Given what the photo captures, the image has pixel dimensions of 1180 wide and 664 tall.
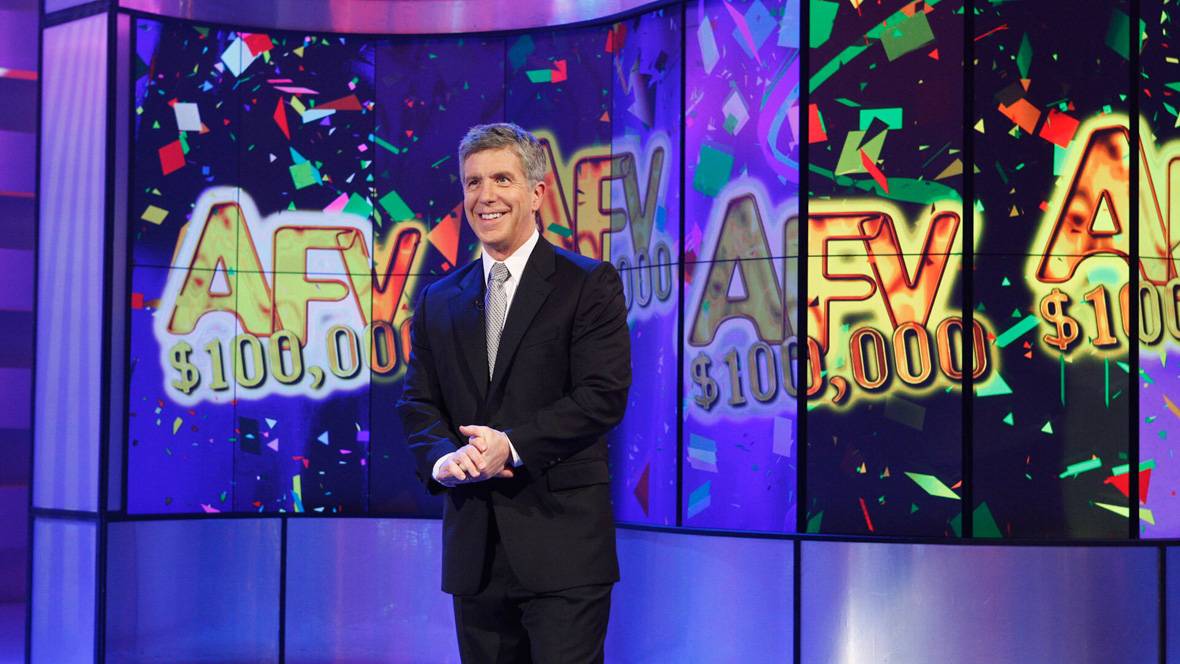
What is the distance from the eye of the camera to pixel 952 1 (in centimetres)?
516

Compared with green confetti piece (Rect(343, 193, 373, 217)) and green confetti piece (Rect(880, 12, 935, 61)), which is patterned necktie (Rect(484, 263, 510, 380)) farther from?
green confetti piece (Rect(343, 193, 373, 217))

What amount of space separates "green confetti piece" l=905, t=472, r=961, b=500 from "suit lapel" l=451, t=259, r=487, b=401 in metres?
3.16

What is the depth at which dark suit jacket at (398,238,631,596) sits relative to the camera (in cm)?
240

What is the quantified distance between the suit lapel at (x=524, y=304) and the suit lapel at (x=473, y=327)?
23 millimetres

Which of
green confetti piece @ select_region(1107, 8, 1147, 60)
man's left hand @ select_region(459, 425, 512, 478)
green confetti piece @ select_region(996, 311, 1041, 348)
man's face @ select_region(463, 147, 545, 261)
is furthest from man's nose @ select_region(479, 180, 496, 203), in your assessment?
green confetti piece @ select_region(1107, 8, 1147, 60)

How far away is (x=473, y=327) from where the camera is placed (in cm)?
254

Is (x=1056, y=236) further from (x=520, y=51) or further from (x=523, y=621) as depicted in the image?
(x=523, y=621)

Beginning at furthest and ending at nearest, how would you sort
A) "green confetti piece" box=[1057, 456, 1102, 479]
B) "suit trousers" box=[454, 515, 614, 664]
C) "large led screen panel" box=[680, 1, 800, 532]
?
1. "large led screen panel" box=[680, 1, 800, 532]
2. "green confetti piece" box=[1057, 456, 1102, 479]
3. "suit trousers" box=[454, 515, 614, 664]

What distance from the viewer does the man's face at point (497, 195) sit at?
2.49m

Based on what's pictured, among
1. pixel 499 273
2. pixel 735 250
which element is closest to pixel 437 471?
pixel 499 273

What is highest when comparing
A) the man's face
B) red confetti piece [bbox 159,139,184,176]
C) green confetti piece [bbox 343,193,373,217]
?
red confetti piece [bbox 159,139,184,176]

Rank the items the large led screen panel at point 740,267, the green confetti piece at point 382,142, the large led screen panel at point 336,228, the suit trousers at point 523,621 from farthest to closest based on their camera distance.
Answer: the green confetti piece at point 382,142 → the large led screen panel at point 336,228 → the large led screen panel at point 740,267 → the suit trousers at point 523,621

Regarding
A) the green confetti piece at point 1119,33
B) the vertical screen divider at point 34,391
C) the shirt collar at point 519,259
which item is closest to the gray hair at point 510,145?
the shirt collar at point 519,259

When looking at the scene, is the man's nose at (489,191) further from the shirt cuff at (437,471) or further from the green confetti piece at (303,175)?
the green confetti piece at (303,175)
